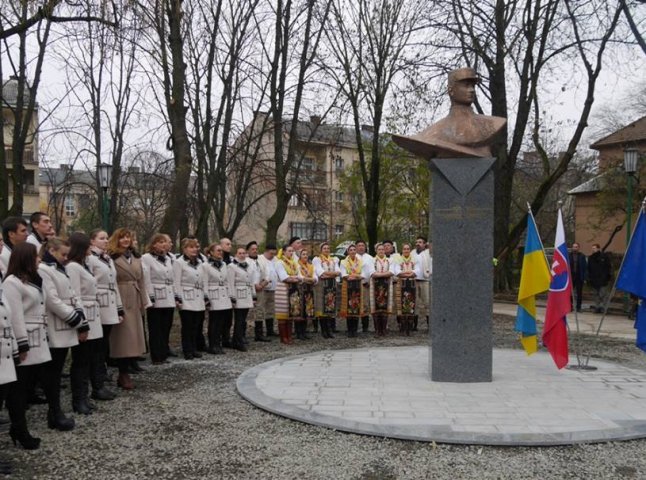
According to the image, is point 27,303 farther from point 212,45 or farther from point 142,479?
point 212,45

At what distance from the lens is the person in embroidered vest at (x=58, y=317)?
19.0 feet

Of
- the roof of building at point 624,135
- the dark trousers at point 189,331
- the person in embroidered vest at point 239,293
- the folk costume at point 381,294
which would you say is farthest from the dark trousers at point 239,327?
the roof of building at point 624,135

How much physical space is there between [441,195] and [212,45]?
522 inches

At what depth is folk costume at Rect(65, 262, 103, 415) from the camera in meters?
6.33

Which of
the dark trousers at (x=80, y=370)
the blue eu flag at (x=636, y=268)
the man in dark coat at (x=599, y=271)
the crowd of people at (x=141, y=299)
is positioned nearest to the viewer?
the crowd of people at (x=141, y=299)

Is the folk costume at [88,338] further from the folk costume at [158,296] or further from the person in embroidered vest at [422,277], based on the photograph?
the person in embroidered vest at [422,277]

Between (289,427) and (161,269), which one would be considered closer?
(289,427)

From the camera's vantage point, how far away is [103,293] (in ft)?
23.4

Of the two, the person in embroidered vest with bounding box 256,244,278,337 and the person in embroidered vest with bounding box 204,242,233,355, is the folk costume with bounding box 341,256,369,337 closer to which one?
the person in embroidered vest with bounding box 256,244,278,337

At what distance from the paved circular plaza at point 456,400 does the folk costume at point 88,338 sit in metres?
1.68

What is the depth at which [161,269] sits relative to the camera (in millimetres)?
8945

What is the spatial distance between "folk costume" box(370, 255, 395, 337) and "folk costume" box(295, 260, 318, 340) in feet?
4.22

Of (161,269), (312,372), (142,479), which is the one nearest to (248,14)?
(161,269)

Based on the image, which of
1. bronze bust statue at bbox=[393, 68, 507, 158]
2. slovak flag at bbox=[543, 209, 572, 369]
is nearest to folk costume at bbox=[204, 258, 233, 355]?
bronze bust statue at bbox=[393, 68, 507, 158]
